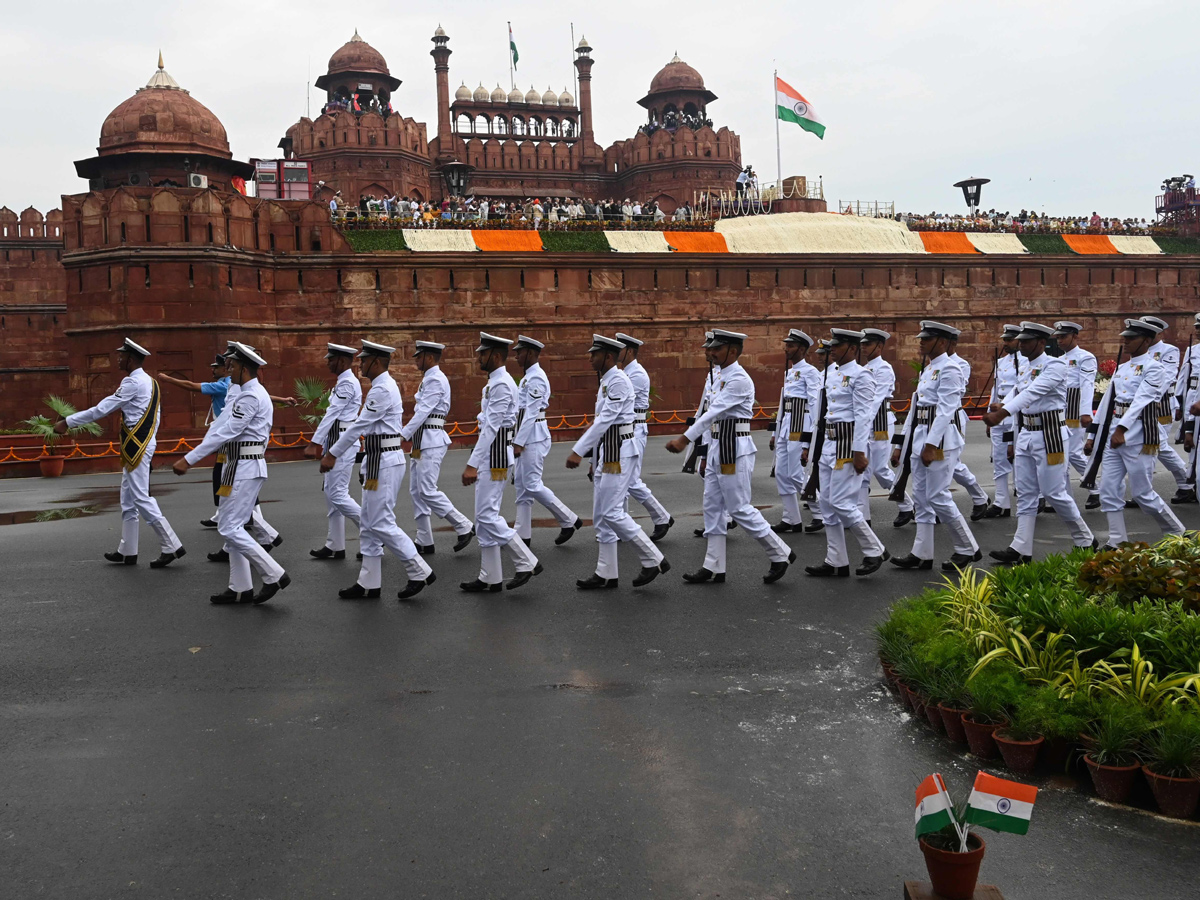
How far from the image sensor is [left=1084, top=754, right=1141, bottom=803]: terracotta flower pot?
3.69 meters

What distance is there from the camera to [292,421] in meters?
23.7

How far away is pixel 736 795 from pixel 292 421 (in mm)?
21498

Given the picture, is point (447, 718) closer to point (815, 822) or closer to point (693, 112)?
point (815, 822)

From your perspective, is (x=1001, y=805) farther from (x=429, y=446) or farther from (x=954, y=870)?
(x=429, y=446)

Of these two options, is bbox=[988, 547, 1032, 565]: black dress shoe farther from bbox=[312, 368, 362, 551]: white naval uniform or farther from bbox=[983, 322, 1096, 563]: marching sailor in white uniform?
bbox=[312, 368, 362, 551]: white naval uniform

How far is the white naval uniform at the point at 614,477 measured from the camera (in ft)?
24.8

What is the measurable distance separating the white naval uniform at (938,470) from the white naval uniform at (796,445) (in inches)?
78.0

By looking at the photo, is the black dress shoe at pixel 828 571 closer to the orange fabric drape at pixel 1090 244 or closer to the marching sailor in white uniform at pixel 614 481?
the marching sailor in white uniform at pixel 614 481

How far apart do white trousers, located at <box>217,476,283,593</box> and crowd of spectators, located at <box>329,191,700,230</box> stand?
789 inches

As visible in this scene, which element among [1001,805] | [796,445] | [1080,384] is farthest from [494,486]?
[1080,384]

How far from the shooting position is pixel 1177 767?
3611mm

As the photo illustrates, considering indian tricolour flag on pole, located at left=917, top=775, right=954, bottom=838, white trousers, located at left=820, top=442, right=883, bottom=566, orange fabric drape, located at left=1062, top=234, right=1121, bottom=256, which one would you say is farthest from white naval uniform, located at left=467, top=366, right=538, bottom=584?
orange fabric drape, located at left=1062, top=234, right=1121, bottom=256

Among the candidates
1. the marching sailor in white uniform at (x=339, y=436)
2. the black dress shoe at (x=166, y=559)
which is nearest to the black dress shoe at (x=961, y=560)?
the marching sailor in white uniform at (x=339, y=436)

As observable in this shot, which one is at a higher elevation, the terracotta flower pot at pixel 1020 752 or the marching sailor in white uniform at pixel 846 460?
the marching sailor in white uniform at pixel 846 460
